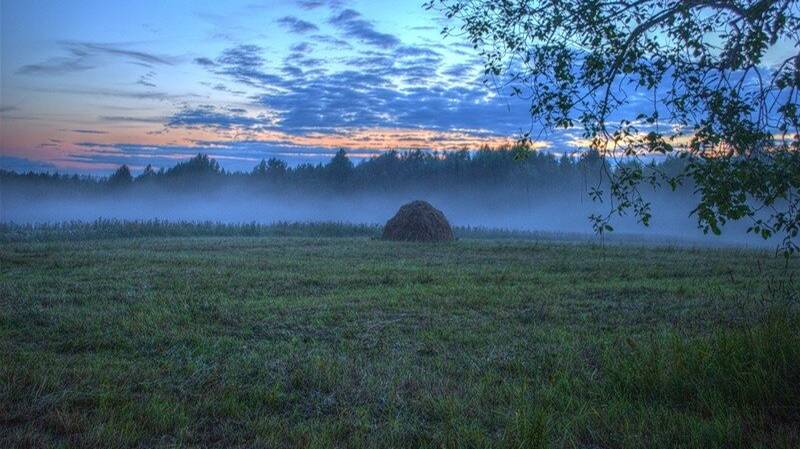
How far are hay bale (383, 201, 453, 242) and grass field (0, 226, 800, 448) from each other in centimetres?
1395

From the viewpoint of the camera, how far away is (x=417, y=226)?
28125 millimetres

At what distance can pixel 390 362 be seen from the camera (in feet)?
22.6

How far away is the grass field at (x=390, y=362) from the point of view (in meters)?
4.81

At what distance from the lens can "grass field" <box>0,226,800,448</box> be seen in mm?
4809

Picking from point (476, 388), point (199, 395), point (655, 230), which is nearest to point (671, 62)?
point (476, 388)

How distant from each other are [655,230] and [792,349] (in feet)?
218

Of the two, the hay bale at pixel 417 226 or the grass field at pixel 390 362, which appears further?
the hay bale at pixel 417 226

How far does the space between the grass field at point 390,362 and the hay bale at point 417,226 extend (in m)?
14.0

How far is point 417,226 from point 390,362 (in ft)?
69.9

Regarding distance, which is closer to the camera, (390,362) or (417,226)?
(390,362)

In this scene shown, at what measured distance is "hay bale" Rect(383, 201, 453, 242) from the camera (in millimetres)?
27828

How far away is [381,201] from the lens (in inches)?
2977

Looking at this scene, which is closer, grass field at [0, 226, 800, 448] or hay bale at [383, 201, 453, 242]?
grass field at [0, 226, 800, 448]

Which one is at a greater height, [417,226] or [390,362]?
[417,226]
